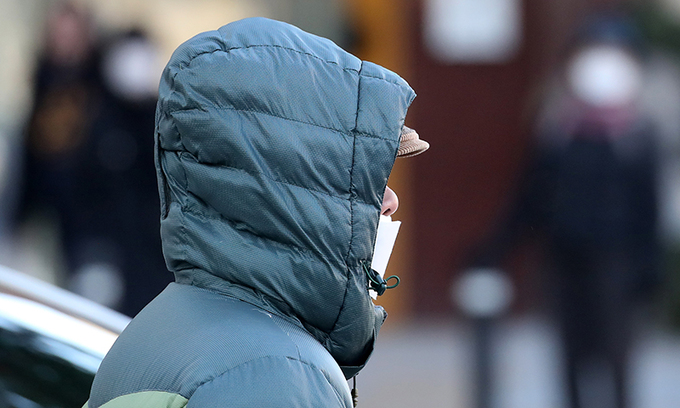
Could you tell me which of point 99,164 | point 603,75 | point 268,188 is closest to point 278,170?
point 268,188

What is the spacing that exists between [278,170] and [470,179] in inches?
271

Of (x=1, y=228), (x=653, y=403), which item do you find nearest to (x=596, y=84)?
(x=653, y=403)

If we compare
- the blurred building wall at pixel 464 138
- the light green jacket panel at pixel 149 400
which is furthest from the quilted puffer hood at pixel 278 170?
the blurred building wall at pixel 464 138

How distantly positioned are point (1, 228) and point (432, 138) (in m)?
3.62

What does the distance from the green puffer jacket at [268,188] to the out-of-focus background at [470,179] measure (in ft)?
11.2

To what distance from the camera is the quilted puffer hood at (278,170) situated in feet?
4.33

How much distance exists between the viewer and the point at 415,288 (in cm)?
806

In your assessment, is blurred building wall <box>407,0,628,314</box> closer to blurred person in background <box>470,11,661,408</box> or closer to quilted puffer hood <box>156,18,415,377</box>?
blurred person in background <box>470,11,661,408</box>

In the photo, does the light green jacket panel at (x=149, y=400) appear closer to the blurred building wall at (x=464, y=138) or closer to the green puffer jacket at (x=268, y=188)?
the green puffer jacket at (x=268, y=188)

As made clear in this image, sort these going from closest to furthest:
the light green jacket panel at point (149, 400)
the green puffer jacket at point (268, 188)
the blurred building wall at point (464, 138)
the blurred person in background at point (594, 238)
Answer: the light green jacket panel at point (149, 400) → the green puffer jacket at point (268, 188) → the blurred person in background at point (594, 238) → the blurred building wall at point (464, 138)

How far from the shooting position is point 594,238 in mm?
4762

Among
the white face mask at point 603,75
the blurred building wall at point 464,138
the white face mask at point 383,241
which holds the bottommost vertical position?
the blurred building wall at point 464,138

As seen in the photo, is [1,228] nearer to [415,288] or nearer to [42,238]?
[42,238]

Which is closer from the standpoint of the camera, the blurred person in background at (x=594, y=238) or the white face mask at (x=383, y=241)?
the white face mask at (x=383, y=241)
